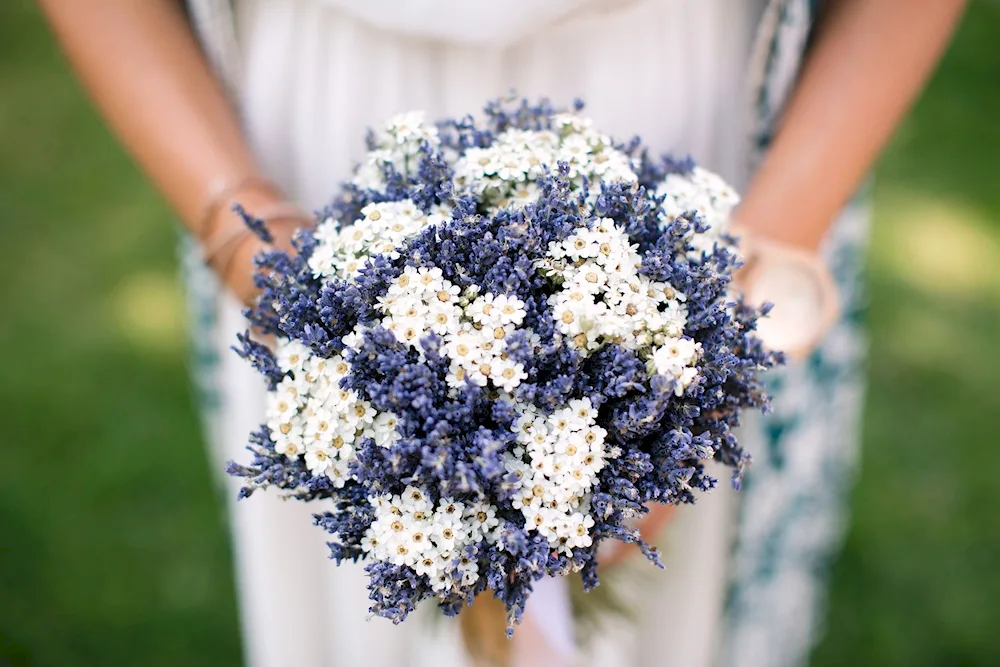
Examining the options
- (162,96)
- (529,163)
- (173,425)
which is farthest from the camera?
(173,425)

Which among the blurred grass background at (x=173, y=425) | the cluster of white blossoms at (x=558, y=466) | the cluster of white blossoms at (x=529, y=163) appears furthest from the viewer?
the blurred grass background at (x=173, y=425)

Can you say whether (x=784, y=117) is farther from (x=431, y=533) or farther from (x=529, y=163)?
(x=431, y=533)

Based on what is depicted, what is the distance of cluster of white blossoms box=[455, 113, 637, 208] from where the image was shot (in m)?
1.05

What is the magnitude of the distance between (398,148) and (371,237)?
6.7 inches

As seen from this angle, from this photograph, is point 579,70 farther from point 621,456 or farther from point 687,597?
point 687,597

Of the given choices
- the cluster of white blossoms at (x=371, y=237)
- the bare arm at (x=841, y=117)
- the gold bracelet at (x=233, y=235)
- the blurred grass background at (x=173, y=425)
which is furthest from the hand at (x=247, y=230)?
the blurred grass background at (x=173, y=425)

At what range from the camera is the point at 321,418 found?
0.95 meters

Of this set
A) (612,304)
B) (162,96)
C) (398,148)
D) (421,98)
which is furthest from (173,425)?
(612,304)

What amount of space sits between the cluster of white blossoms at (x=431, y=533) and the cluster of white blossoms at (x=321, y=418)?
58 millimetres

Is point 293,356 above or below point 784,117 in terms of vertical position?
below

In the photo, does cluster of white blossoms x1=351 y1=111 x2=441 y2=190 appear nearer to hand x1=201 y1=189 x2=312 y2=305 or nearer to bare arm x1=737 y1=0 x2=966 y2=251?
hand x1=201 y1=189 x2=312 y2=305

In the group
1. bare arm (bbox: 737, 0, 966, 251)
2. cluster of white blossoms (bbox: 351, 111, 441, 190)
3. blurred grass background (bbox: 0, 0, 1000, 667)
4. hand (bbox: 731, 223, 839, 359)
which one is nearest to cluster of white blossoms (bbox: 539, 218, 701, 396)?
cluster of white blossoms (bbox: 351, 111, 441, 190)

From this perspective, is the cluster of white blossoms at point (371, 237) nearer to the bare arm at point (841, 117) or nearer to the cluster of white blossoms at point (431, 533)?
the cluster of white blossoms at point (431, 533)

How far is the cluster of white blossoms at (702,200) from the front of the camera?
110 cm
